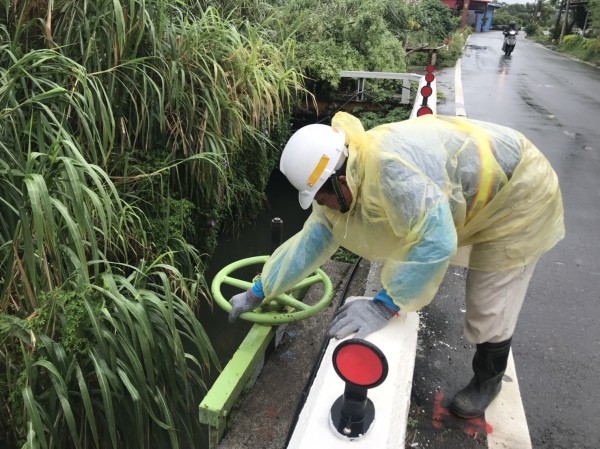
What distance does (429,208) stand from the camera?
1658 millimetres

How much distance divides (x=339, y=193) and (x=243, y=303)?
0.87m

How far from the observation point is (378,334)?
165cm

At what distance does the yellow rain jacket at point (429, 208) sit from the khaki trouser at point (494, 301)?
0.21 ft

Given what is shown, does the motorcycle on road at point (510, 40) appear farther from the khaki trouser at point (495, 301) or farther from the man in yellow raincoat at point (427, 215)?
the khaki trouser at point (495, 301)

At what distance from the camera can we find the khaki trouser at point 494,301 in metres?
2.11

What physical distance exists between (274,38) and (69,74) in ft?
12.4

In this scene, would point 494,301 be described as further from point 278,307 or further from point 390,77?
point 390,77

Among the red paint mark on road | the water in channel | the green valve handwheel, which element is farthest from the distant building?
the red paint mark on road

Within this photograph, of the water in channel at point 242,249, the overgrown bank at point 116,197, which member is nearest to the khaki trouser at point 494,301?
the overgrown bank at point 116,197

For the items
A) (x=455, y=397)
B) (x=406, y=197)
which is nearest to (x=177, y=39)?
(x=406, y=197)

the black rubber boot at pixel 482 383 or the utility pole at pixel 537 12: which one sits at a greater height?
the utility pole at pixel 537 12

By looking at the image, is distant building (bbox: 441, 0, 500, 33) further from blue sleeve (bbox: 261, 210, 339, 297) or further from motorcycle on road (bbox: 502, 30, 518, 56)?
blue sleeve (bbox: 261, 210, 339, 297)

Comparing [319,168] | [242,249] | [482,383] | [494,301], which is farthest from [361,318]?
[242,249]

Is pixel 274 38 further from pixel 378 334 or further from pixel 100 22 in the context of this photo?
pixel 378 334
